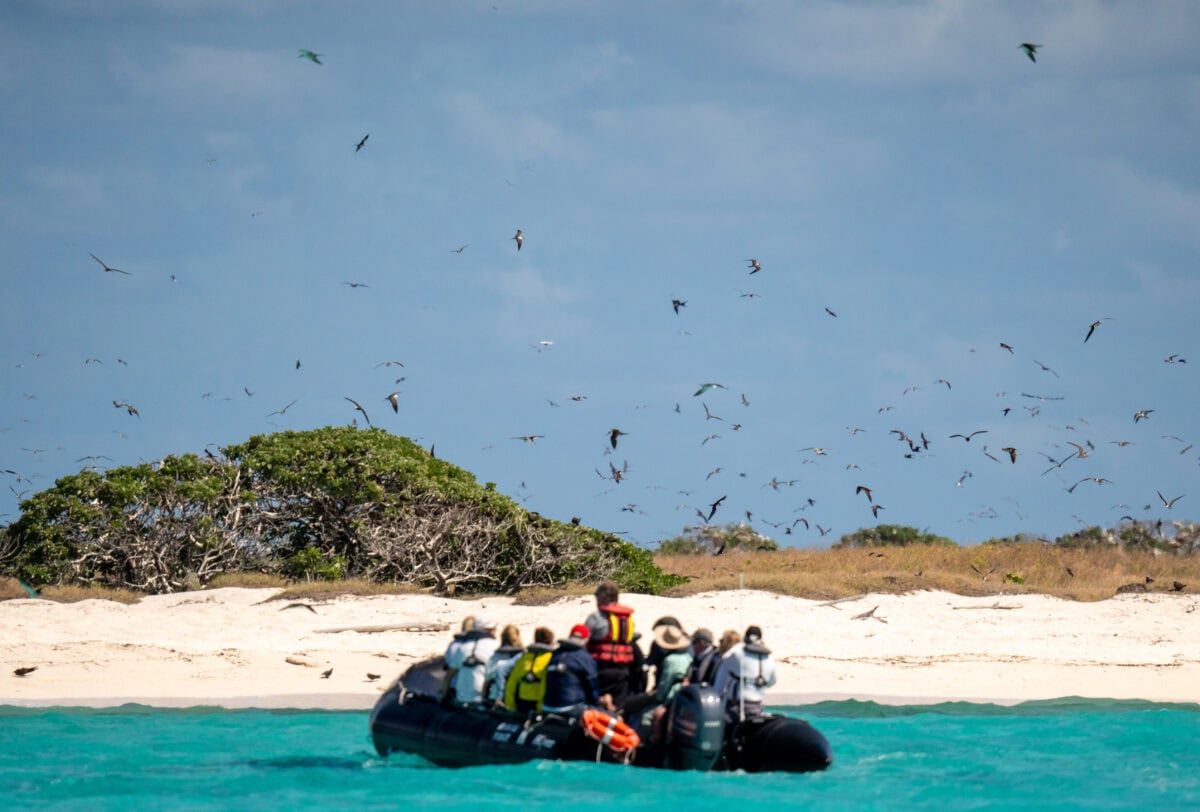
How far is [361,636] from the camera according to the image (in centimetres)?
2389

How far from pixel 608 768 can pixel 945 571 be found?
1967 centimetres

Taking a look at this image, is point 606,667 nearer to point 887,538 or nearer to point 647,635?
point 647,635

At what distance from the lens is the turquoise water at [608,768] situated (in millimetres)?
14047

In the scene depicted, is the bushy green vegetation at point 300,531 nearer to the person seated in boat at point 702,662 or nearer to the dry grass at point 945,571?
the dry grass at point 945,571

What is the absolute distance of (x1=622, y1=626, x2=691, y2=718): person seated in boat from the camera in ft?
46.7

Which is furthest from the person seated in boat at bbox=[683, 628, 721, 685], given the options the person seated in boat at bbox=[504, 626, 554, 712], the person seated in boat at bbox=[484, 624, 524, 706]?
the person seated in boat at bbox=[484, 624, 524, 706]

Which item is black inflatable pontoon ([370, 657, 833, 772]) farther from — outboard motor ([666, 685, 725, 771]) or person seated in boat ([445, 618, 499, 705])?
person seated in boat ([445, 618, 499, 705])

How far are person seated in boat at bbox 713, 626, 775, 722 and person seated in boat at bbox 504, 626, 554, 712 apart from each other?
1.87 m

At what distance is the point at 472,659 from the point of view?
48.4ft

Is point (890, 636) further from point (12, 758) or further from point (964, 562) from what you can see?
point (12, 758)

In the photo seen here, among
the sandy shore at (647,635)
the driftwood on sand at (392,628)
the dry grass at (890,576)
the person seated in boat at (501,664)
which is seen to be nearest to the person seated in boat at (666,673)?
the person seated in boat at (501,664)

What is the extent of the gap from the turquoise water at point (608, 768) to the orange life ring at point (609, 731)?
51 cm

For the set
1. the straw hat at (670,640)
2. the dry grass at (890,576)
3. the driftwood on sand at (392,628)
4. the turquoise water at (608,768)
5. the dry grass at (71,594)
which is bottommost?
the turquoise water at (608,768)

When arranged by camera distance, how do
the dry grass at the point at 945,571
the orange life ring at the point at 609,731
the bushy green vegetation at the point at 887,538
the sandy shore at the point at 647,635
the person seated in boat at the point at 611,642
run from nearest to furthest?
the orange life ring at the point at 609,731, the person seated in boat at the point at 611,642, the sandy shore at the point at 647,635, the dry grass at the point at 945,571, the bushy green vegetation at the point at 887,538
